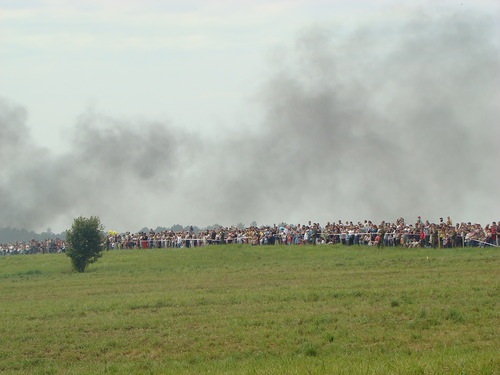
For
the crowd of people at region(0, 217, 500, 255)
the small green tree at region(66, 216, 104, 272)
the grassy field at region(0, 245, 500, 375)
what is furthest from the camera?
the small green tree at region(66, 216, 104, 272)

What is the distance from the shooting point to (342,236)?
46062 mm

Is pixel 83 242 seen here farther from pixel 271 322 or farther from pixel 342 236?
pixel 271 322

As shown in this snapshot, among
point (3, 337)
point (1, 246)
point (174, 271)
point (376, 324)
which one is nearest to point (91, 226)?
point (174, 271)

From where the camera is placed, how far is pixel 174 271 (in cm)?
3828

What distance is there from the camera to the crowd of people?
39.0 meters

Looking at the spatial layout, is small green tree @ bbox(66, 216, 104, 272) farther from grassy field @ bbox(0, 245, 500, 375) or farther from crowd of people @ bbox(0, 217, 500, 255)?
crowd of people @ bbox(0, 217, 500, 255)

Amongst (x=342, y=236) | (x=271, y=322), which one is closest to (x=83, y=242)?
(x=342, y=236)

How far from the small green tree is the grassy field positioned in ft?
30.4

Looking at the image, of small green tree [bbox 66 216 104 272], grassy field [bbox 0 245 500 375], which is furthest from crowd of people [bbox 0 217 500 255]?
small green tree [bbox 66 216 104 272]

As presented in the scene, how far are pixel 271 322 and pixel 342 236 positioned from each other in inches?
1096

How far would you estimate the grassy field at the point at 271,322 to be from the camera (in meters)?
14.7

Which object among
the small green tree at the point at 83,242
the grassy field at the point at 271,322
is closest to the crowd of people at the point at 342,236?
the grassy field at the point at 271,322

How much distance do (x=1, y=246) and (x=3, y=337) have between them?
67028 mm

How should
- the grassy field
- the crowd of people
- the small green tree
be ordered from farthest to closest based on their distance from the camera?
the small green tree < the crowd of people < the grassy field
